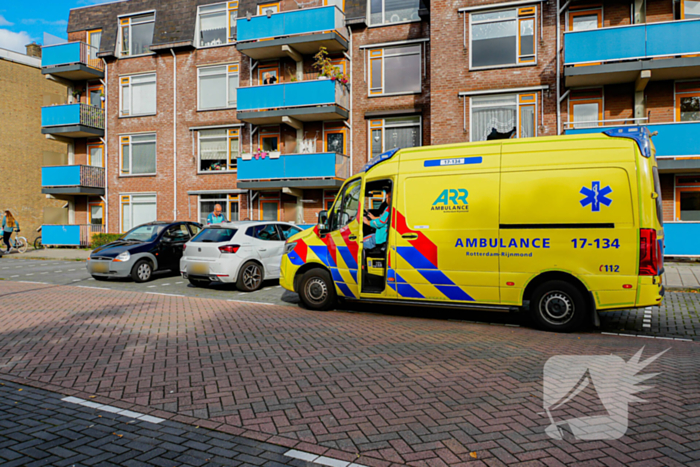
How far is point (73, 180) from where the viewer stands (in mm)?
24391

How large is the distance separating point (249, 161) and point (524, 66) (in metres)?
11.5

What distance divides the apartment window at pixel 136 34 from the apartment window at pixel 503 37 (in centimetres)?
1619

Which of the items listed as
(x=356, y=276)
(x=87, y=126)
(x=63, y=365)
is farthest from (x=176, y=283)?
(x=87, y=126)

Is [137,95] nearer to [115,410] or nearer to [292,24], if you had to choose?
[292,24]

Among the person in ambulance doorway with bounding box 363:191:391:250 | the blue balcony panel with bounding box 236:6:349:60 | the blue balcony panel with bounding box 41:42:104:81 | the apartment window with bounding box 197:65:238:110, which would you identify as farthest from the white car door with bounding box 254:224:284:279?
the blue balcony panel with bounding box 41:42:104:81

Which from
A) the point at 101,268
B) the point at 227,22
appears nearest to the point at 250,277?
the point at 101,268

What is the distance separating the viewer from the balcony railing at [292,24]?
1984cm

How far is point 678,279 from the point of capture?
12.2 meters

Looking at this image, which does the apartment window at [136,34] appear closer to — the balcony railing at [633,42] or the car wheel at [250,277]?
the car wheel at [250,277]

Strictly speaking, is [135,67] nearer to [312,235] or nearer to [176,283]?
[176,283]

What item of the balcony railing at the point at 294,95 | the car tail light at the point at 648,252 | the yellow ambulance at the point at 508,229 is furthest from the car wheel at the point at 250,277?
the balcony railing at the point at 294,95

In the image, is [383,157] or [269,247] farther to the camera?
[269,247]

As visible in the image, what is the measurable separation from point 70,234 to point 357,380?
24609 millimetres

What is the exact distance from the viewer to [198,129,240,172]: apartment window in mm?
22844
